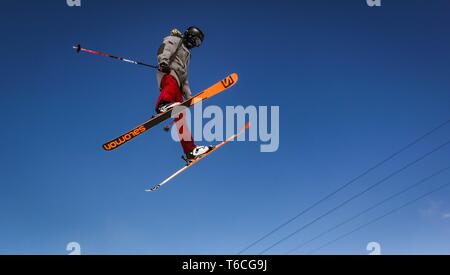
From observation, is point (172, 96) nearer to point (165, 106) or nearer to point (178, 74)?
point (165, 106)

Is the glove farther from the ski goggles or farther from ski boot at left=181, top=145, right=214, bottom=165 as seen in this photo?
ski boot at left=181, top=145, right=214, bottom=165

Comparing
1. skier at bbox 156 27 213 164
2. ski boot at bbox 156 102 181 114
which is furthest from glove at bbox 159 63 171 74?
ski boot at bbox 156 102 181 114

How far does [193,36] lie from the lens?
23.8ft

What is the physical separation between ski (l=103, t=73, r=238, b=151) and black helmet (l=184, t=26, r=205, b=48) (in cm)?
101

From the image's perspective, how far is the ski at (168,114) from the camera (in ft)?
23.9

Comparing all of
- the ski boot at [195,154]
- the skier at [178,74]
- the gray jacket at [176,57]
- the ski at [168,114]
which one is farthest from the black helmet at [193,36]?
the ski boot at [195,154]

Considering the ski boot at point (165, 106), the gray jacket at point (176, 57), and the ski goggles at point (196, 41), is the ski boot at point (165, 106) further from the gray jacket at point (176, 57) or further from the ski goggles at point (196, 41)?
the ski goggles at point (196, 41)

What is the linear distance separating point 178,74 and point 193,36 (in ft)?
2.64

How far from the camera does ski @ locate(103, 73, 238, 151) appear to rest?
23.9 ft
